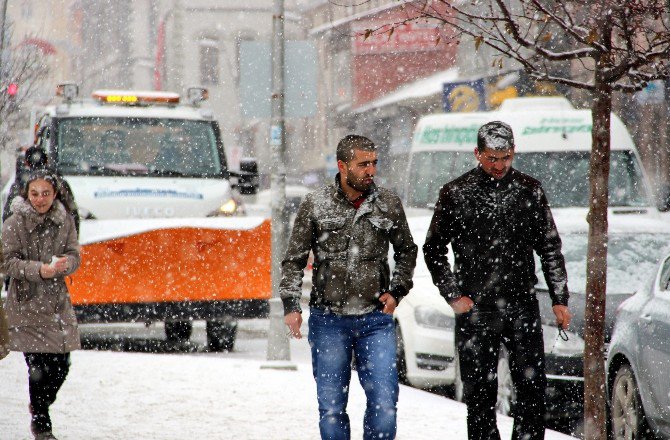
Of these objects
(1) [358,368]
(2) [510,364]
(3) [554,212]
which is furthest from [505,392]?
(3) [554,212]

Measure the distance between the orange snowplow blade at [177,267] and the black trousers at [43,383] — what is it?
4.72 metres

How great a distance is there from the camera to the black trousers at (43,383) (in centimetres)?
761

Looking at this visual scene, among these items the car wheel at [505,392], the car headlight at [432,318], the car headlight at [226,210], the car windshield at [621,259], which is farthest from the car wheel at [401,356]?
the car headlight at [226,210]

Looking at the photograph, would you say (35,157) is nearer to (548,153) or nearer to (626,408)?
(548,153)

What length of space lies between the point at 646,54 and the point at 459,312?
1.70 metres

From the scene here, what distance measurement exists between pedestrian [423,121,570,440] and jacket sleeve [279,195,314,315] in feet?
2.35

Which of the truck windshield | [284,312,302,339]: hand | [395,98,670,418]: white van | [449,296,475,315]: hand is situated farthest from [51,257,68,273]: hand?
the truck windshield

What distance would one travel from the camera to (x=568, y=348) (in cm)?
989

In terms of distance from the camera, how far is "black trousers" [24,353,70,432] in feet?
25.0

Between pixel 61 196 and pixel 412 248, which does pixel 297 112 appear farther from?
pixel 412 248

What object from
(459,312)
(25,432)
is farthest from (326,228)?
(25,432)

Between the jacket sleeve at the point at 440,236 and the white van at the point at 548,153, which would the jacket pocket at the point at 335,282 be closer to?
the jacket sleeve at the point at 440,236

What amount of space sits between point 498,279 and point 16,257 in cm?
281

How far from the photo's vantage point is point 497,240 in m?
6.56
